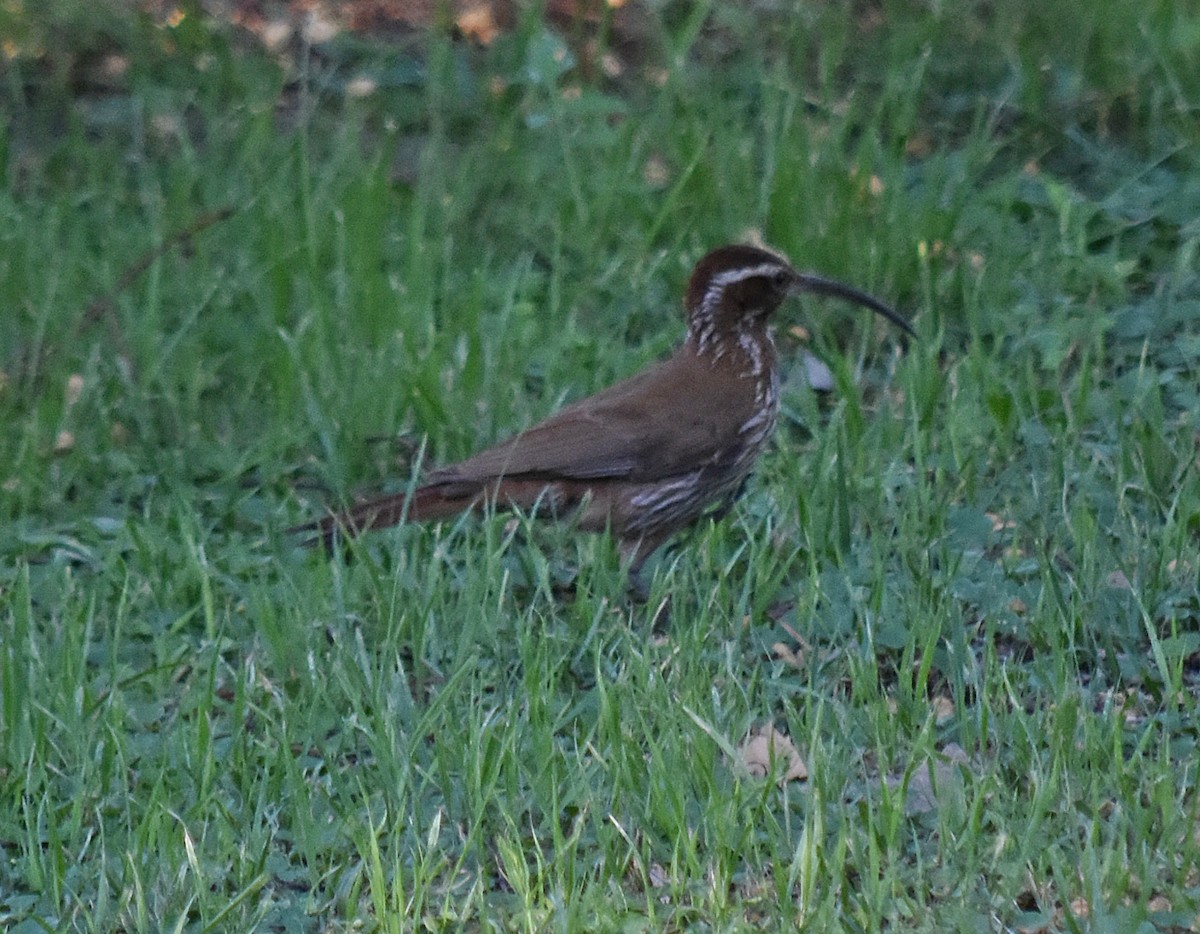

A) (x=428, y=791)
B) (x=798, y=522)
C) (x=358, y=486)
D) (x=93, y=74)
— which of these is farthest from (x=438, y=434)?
(x=93, y=74)

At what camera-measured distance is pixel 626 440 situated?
6086 mm

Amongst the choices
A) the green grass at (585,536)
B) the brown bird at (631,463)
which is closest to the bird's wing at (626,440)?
the brown bird at (631,463)

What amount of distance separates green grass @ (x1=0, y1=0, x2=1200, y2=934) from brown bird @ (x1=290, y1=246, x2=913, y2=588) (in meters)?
0.12

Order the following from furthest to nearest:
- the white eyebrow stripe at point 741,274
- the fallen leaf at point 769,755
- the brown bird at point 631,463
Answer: the white eyebrow stripe at point 741,274
the brown bird at point 631,463
the fallen leaf at point 769,755

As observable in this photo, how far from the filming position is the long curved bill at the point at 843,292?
657 centimetres

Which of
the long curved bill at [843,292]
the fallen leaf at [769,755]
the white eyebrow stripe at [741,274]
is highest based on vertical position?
the white eyebrow stripe at [741,274]

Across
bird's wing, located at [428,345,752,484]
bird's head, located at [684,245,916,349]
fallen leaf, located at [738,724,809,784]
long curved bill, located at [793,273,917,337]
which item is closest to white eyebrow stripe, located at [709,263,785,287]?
bird's head, located at [684,245,916,349]

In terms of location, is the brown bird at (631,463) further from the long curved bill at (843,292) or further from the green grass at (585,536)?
the long curved bill at (843,292)

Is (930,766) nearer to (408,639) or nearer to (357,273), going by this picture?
(408,639)

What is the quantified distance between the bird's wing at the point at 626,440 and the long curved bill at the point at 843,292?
1.67ft

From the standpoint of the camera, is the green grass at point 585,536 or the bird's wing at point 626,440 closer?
the green grass at point 585,536

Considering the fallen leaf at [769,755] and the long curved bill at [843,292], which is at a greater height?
the long curved bill at [843,292]

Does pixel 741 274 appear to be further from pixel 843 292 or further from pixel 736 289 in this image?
pixel 843 292

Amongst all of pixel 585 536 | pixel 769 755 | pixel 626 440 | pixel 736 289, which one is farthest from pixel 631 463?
pixel 769 755
